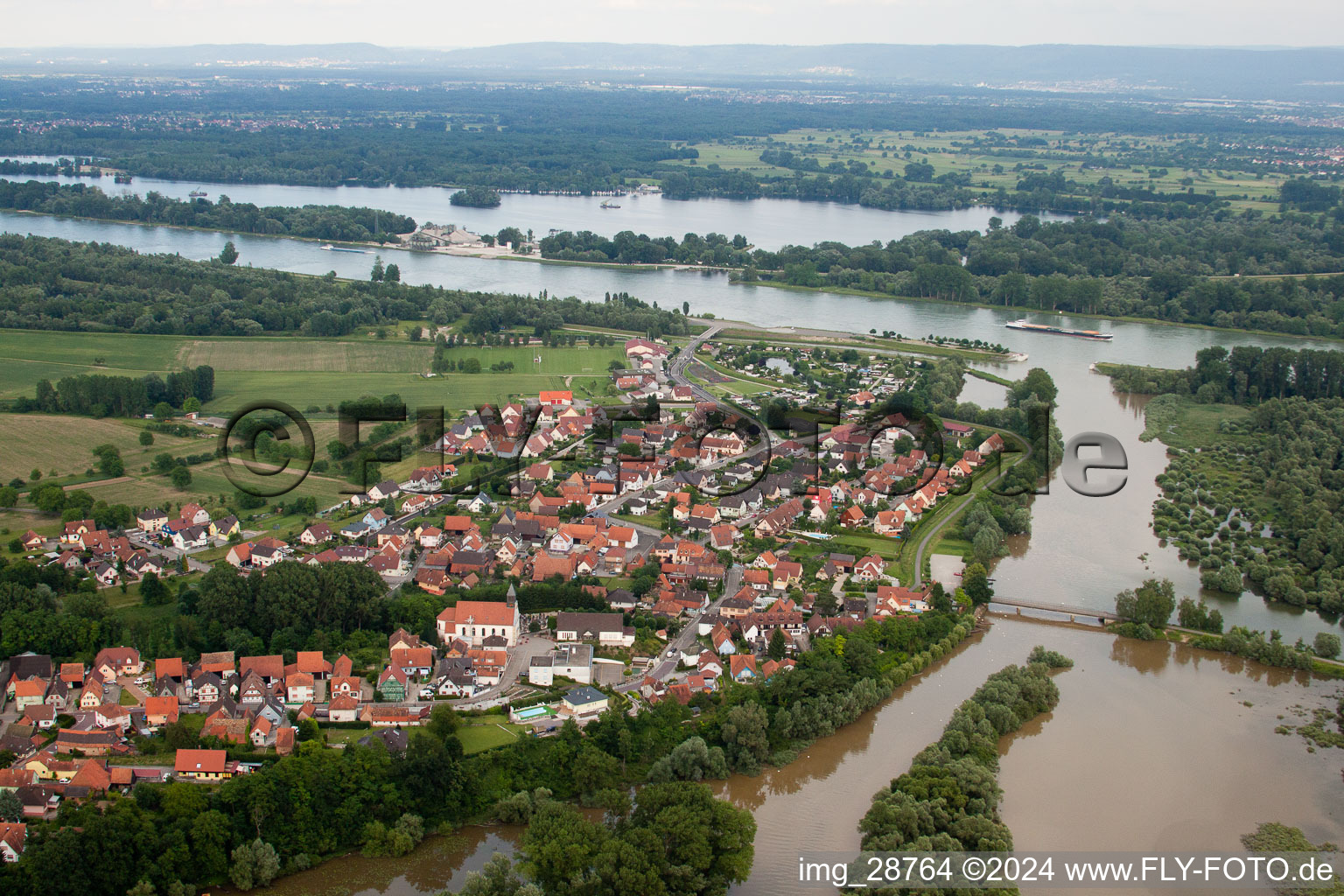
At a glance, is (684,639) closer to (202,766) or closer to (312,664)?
(312,664)

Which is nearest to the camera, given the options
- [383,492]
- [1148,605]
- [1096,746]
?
[1096,746]

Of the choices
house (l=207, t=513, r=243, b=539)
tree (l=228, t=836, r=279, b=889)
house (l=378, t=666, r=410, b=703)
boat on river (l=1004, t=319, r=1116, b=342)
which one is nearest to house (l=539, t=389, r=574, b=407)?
house (l=207, t=513, r=243, b=539)

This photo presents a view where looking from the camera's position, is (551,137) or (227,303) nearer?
(227,303)

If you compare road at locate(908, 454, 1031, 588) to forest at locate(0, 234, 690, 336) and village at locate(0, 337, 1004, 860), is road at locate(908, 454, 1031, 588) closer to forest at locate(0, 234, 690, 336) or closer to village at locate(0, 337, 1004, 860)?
village at locate(0, 337, 1004, 860)

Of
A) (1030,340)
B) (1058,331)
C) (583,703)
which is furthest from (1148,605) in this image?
(1058,331)

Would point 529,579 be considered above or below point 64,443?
below

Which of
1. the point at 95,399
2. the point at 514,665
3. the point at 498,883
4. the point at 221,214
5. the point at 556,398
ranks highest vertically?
the point at 221,214

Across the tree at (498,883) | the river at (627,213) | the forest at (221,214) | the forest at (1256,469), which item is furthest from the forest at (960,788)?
the forest at (221,214)
